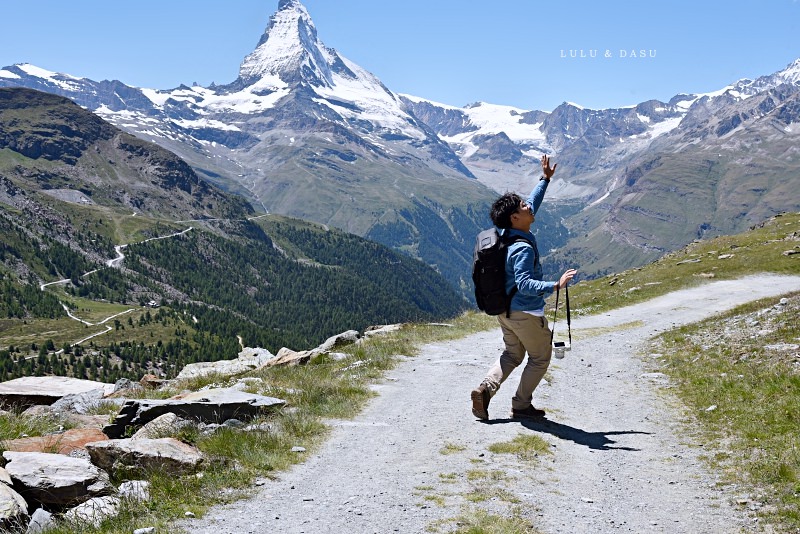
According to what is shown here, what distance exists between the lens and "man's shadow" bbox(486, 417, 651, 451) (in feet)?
39.3

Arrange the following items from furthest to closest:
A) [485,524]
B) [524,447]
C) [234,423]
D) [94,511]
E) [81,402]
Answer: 1. [81,402]
2. [234,423]
3. [524,447]
4. [94,511]
5. [485,524]

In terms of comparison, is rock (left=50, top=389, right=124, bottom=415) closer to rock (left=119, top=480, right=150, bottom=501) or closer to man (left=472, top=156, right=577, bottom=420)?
rock (left=119, top=480, right=150, bottom=501)

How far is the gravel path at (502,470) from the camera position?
26.6ft

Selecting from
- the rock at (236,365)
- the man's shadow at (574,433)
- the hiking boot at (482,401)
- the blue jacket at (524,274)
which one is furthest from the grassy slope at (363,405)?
the rock at (236,365)

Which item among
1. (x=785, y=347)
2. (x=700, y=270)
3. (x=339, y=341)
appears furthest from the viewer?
(x=700, y=270)

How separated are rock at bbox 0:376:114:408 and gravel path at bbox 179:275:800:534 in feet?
37.4

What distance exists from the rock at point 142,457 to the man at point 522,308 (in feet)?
20.5

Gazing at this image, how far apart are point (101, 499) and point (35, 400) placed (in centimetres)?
1314

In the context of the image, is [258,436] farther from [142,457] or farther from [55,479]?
[55,479]

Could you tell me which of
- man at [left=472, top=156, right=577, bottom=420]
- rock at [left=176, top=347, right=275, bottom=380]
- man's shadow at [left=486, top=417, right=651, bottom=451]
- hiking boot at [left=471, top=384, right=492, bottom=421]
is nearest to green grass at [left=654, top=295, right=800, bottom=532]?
man's shadow at [left=486, top=417, right=651, bottom=451]

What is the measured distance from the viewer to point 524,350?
13.3 m

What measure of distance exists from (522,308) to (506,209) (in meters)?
2.10

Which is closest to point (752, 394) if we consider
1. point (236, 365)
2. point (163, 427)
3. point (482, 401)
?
point (482, 401)

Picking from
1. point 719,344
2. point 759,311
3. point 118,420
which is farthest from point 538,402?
point 759,311
